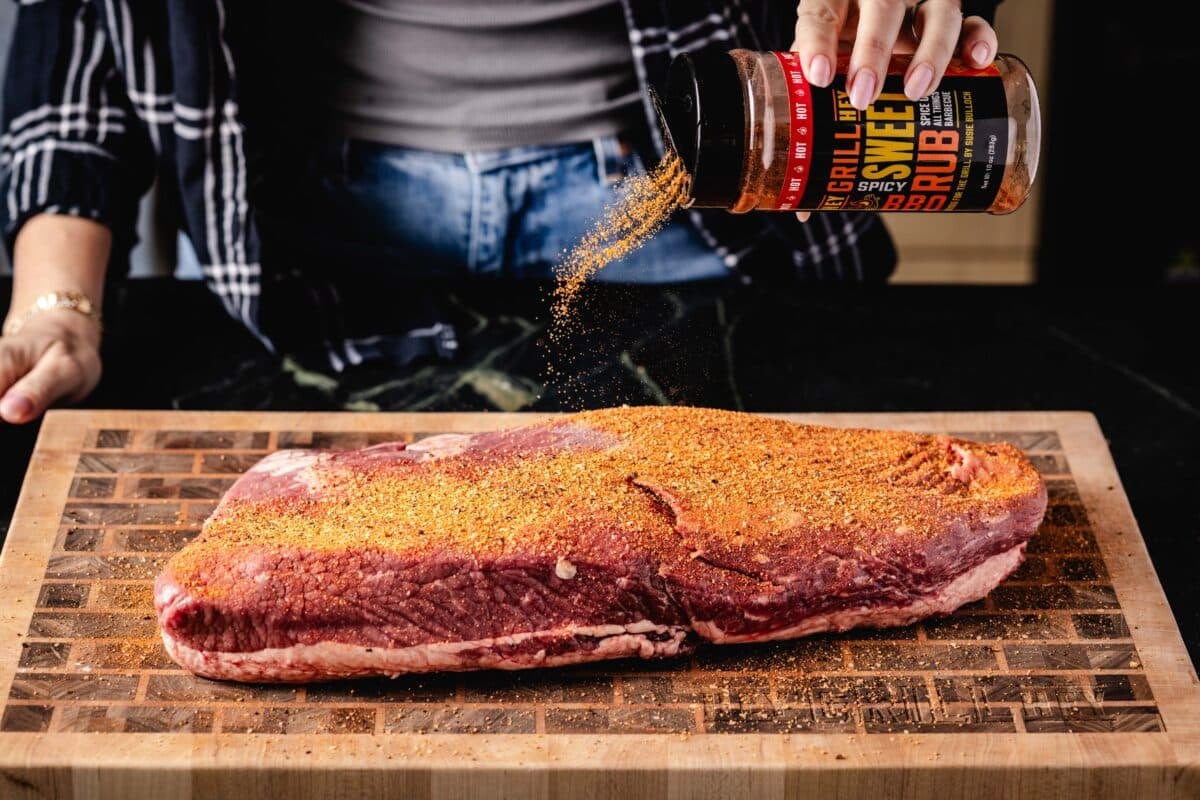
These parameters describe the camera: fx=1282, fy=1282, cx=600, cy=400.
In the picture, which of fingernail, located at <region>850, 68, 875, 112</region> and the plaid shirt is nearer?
fingernail, located at <region>850, 68, 875, 112</region>

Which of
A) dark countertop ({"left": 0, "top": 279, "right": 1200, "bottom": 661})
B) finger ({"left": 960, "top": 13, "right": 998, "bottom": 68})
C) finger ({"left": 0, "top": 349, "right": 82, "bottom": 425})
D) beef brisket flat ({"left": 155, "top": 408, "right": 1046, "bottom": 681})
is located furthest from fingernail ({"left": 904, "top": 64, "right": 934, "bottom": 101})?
finger ({"left": 0, "top": 349, "right": 82, "bottom": 425})

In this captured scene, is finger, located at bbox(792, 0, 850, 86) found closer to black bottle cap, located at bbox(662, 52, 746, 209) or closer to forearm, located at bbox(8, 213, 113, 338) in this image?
black bottle cap, located at bbox(662, 52, 746, 209)

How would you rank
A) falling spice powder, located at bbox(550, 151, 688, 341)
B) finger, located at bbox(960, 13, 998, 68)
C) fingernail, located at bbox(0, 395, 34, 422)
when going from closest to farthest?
1. finger, located at bbox(960, 13, 998, 68)
2. falling spice powder, located at bbox(550, 151, 688, 341)
3. fingernail, located at bbox(0, 395, 34, 422)

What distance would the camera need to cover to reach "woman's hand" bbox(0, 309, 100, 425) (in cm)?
234

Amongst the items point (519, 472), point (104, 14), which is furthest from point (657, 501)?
point (104, 14)

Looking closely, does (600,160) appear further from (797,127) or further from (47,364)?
(47,364)

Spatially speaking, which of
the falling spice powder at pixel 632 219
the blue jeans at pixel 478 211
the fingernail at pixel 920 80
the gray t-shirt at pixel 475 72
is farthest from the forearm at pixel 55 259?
the fingernail at pixel 920 80

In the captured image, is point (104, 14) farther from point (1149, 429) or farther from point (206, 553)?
point (1149, 429)

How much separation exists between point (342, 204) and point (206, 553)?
1093 mm

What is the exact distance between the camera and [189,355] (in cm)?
262

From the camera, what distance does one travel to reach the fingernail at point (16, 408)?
7.57ft

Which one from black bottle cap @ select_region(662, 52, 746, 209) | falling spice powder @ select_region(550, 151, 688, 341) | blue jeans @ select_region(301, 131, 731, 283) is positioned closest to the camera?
black bottle cap @ select_region(662, 52, 746, 209)

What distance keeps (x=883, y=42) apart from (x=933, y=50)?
7 centimetres

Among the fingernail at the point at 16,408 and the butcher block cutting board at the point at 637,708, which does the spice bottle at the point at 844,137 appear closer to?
the butcher block cutting board at the point at 637,708
